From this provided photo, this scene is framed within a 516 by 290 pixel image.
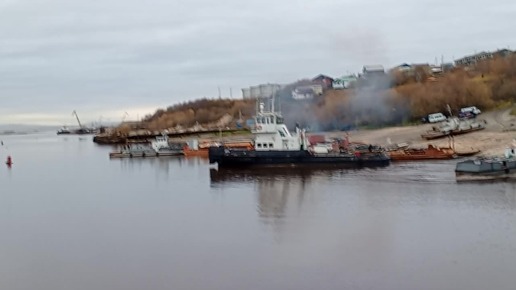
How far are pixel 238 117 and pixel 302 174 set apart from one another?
62.6 metres

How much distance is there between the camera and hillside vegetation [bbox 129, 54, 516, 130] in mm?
53094

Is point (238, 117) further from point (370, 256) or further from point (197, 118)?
point (370, 256)

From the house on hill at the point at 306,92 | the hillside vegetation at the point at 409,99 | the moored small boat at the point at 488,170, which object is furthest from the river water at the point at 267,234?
the house on hill at the point at 306,92

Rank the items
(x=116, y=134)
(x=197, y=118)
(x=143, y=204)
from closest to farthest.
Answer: (x=143, y=204), (x=116, y=134), (x=197, y=118)

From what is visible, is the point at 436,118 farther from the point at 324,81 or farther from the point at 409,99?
the point at 324,81

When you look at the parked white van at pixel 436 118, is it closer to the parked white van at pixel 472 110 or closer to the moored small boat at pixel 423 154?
the parked white van at pixel 472 110

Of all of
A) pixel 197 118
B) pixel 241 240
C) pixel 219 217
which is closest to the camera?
pixel 241 240

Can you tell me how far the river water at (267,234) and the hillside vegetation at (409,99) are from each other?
934 inches

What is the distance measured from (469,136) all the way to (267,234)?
2601 centimetres

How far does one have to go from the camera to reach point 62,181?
35.2 meters

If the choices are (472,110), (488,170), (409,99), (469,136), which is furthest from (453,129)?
(488,170)

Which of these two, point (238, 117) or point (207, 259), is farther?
point (238, 117)

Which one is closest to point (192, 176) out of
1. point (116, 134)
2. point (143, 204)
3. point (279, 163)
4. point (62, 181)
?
point (279, 163)

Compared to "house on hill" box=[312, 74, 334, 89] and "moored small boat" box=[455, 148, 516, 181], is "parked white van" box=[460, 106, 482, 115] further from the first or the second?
"house on hill" box=[312, 74, 334, 89]
